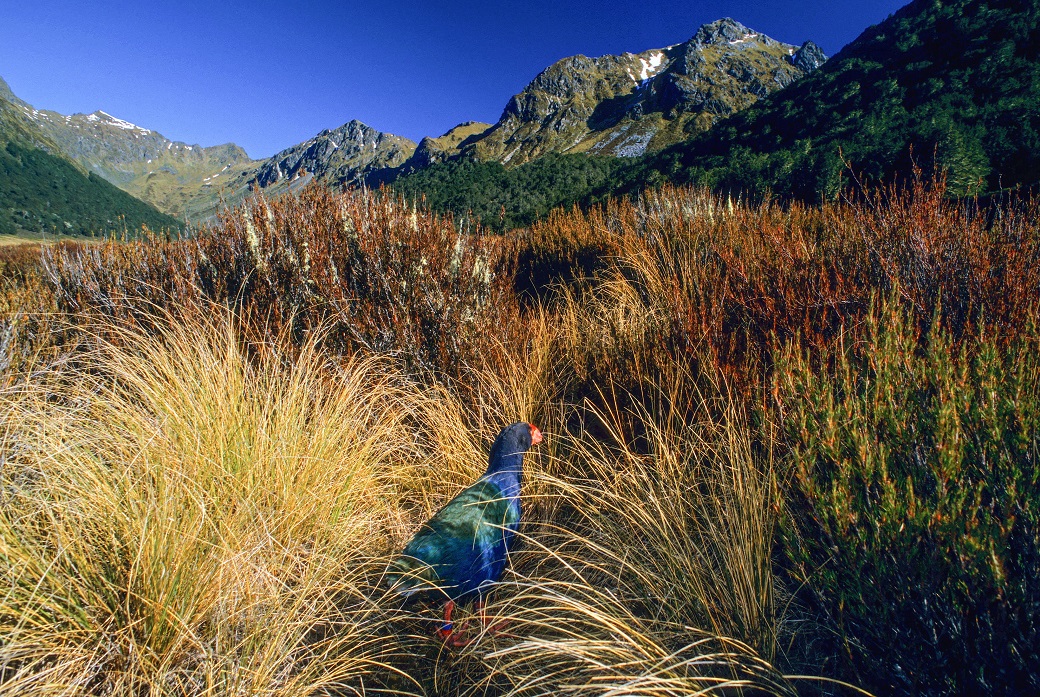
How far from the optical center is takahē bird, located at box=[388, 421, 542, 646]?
70.1 inches

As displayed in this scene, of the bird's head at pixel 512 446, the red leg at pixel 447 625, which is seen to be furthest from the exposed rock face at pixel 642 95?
the red leg at pixel 447 625

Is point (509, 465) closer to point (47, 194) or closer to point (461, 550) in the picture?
point (461, 550)

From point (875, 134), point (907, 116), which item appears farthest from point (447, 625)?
point (907, 116)

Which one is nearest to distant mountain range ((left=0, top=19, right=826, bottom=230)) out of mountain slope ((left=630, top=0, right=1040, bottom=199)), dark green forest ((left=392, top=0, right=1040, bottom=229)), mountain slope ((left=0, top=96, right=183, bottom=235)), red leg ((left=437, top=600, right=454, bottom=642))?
mountain slope ((left=0, top=96, right=183, bottom=235))

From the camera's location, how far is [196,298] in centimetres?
381

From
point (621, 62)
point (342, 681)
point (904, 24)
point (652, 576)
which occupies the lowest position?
point (342, 681)

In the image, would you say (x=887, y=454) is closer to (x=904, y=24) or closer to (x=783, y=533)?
(x=783, y=533)

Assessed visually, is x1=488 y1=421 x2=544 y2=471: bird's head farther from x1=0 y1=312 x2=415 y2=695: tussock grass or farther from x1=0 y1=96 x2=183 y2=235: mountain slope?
x1=0 y1=96 x2=183 y2=235: mountain slope

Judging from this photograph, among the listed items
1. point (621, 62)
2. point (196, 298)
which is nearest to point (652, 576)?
point (196, 298)

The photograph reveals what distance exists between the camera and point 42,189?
101 meters

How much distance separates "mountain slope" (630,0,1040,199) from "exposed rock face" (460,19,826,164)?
60173 mm

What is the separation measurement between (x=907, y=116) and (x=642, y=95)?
330 ft

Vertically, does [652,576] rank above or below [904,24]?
below

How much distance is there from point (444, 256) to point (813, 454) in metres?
2.93
